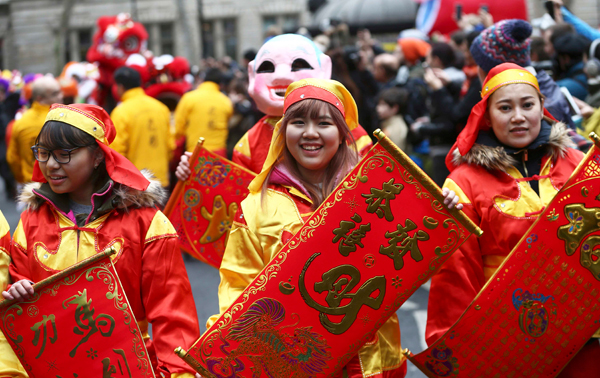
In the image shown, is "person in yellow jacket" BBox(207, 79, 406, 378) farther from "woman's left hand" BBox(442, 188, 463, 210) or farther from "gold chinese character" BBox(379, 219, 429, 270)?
"woman's left hand" BBox(442, 188, 463, 210)

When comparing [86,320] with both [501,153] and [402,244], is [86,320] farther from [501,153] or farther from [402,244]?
[501,153]

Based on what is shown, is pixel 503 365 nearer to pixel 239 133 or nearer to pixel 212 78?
pixel 239 133

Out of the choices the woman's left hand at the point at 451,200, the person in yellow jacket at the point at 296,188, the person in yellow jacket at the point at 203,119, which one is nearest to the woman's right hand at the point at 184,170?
the person in yellow jacket at the point at 296,188

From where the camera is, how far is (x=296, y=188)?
2.90 meters

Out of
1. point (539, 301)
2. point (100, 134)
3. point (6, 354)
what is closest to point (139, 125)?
point (100, 134)

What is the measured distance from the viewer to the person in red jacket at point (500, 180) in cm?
291

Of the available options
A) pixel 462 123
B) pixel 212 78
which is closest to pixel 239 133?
pixel 212 78

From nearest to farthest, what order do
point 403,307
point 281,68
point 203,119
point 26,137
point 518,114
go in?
point 518,114
point 281,68
point 403,307
point 203,119
point 26,137

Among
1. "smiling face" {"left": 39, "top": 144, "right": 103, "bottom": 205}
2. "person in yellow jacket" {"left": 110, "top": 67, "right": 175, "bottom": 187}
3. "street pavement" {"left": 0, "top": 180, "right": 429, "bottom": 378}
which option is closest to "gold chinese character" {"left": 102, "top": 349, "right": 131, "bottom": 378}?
"smiling face" {"left": 39, "top": 144, "right": 103, "bottom": 205}

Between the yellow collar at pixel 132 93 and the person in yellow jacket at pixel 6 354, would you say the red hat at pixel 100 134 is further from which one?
the yellow collar at pixel 132 93

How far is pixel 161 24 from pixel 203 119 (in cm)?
2822

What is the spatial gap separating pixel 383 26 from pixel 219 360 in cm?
1972

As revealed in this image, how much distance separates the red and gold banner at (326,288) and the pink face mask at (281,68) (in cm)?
147

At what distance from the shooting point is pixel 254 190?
2908 millimetres
